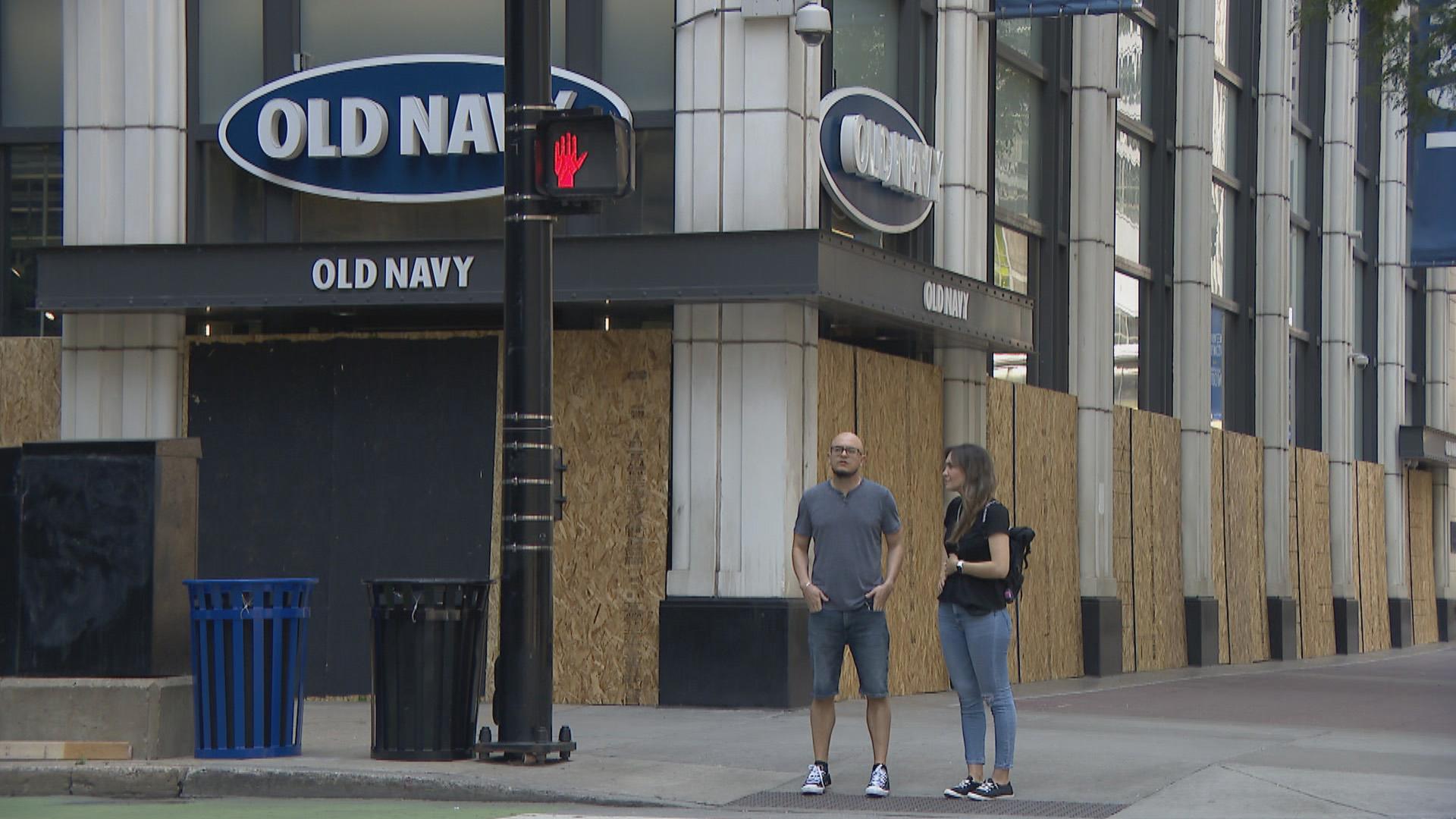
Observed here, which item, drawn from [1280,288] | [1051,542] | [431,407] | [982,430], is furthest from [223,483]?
[1280,288]

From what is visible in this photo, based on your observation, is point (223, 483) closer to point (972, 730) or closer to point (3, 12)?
point (3, 12)

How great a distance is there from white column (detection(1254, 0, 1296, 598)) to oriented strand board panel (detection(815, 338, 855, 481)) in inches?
583

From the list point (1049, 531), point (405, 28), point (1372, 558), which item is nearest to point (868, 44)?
point (405, 28)

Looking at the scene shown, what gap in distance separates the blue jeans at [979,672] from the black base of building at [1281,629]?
66.0 feet

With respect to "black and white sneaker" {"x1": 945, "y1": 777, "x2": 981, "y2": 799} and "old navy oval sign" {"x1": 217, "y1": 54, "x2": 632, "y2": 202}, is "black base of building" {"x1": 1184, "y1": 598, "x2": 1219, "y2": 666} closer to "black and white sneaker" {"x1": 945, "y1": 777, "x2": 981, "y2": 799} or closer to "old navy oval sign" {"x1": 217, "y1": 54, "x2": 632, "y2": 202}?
"old navy oval sign" {"x1": 217, "y1": 54, "x2": 632, "y2": 202}

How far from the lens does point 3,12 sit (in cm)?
1730

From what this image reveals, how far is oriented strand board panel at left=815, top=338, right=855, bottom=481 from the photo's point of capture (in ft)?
53.2

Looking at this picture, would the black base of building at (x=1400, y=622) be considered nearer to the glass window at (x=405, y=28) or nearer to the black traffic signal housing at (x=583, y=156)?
the glass window at (x=405, y=28)

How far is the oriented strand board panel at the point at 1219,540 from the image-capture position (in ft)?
89.4

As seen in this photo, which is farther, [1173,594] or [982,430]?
[1173,594]

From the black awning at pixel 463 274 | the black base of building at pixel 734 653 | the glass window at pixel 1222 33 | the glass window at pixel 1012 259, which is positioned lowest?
the black base of building at pixel 734 653

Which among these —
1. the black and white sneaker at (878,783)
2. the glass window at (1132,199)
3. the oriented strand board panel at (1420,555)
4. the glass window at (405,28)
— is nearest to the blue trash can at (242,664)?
the black and white sneaker at (878,783)

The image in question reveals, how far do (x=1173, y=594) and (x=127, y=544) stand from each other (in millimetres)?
16749

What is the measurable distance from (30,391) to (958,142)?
26.9ft
